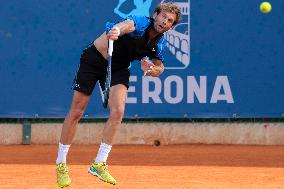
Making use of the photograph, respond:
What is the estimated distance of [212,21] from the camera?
1288 cm

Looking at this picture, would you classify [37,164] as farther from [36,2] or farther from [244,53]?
[244,53]

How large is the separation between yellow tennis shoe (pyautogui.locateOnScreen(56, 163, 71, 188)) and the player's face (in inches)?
63.5

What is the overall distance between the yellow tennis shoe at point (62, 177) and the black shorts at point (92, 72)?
2.49 ft

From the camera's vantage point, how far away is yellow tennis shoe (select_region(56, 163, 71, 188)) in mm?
8094

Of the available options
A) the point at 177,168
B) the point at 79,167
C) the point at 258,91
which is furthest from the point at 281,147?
the point at 79,167

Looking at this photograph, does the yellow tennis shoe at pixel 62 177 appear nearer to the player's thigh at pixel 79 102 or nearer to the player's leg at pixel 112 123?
the player's leg at pixel 112 123

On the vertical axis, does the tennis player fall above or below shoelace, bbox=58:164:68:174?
above

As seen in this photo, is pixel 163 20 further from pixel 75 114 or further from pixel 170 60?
pixel 170 60

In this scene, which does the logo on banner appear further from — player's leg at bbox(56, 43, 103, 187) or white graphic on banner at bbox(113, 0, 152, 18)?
player's leg at bbox(56, 43, 103, 187)

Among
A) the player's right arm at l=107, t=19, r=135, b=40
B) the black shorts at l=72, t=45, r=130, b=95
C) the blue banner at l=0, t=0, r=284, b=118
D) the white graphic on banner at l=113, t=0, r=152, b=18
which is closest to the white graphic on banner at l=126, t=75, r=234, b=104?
the blue banner at l=0, t=0, r=284, b=118

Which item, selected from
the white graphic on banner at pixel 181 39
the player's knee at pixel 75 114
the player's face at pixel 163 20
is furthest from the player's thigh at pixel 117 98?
the white graphic on banner at pixel 181 39

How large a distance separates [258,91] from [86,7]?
2.86 m

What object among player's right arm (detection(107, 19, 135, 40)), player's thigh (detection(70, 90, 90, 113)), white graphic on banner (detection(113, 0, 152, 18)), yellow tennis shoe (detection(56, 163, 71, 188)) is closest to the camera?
player's right arm (detection(107, 19, 135, 40))

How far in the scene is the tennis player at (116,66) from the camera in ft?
25.9
